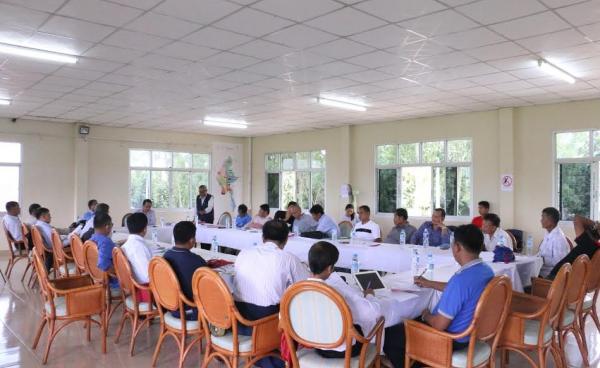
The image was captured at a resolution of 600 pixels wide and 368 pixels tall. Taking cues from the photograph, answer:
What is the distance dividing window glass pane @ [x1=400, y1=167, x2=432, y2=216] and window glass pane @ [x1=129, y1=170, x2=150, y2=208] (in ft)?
20.8

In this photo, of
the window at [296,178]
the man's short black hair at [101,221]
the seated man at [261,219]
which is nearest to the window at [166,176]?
the window at [296,178]

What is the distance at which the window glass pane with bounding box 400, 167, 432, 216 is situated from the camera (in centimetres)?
984

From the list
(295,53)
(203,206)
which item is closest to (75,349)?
(295,53)

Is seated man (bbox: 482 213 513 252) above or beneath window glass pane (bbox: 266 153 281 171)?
beneath

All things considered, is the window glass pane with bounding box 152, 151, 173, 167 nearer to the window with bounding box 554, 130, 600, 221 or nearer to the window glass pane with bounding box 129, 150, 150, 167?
the window glass pane with bounding box 129, 150, 150, 167

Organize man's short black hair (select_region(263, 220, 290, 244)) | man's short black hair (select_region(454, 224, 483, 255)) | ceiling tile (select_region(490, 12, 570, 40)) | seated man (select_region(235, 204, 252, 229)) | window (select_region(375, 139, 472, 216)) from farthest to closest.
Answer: window (select_region(375, 139, 472, 216))
seated man (select_region(235, 204, 252, 229))
ceiling tile (select_region(490, 12, 570, 40))
man's short black hair (select_region(263, 220, 290, 244))
man's short black hair (select_region(454, 224, 483, 255))

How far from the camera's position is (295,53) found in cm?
521

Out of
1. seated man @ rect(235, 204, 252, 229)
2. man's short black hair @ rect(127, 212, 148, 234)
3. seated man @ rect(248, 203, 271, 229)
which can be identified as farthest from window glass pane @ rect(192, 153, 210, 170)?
man's short black hair @ rect(127, 212, 148, 234)

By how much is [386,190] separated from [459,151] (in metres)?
1.88

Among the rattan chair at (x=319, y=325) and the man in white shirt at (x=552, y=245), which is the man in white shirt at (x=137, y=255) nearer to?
the rattan chair at (x=319, y=325)

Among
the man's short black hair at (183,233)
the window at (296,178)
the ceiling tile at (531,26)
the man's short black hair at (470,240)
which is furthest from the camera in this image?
the window at (296,178)

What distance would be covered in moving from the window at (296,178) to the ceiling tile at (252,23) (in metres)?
7.41

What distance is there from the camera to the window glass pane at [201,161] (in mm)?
12859

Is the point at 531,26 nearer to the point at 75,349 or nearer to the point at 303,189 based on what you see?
the point at 75,349
